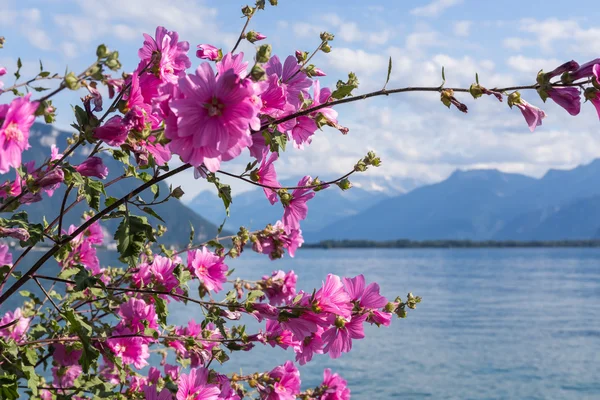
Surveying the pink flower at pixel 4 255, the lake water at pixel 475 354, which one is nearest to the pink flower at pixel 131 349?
the pink flower at pixel 4 255

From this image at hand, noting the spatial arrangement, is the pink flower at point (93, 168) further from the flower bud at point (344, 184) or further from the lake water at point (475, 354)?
the lake water at point (475, 354)

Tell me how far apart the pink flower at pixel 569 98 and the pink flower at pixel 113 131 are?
105 cm

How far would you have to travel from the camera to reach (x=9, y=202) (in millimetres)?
2131

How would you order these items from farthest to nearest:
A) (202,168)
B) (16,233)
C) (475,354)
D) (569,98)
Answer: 1. (475,354)
2. (16,233)
3. (202,168)
4. (569,98)

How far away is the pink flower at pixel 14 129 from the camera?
54.8 inches

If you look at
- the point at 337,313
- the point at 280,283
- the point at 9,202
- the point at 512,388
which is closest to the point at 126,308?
the point at 280,283

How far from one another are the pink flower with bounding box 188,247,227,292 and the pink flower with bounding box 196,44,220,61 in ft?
2.76

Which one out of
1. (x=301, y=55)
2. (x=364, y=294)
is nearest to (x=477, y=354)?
(x=364, y=294)

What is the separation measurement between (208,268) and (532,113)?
140 cm

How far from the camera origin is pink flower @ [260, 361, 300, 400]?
2.64m

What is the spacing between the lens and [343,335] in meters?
2.07

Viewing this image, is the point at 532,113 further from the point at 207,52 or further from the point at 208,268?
the point at 208,268

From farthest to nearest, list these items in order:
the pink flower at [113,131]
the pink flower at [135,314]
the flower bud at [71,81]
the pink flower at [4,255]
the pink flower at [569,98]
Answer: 1. the pink flower at [135,314]
2. the pink flower at [4,255]
3. the pink flower at [113,131]
4. the pink flower at [569,98]
5. the flower bud at [71,81]

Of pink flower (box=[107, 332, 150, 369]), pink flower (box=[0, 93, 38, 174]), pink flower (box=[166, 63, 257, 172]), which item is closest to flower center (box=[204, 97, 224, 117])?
pink flower (box=[166, 63, 257, 172])
